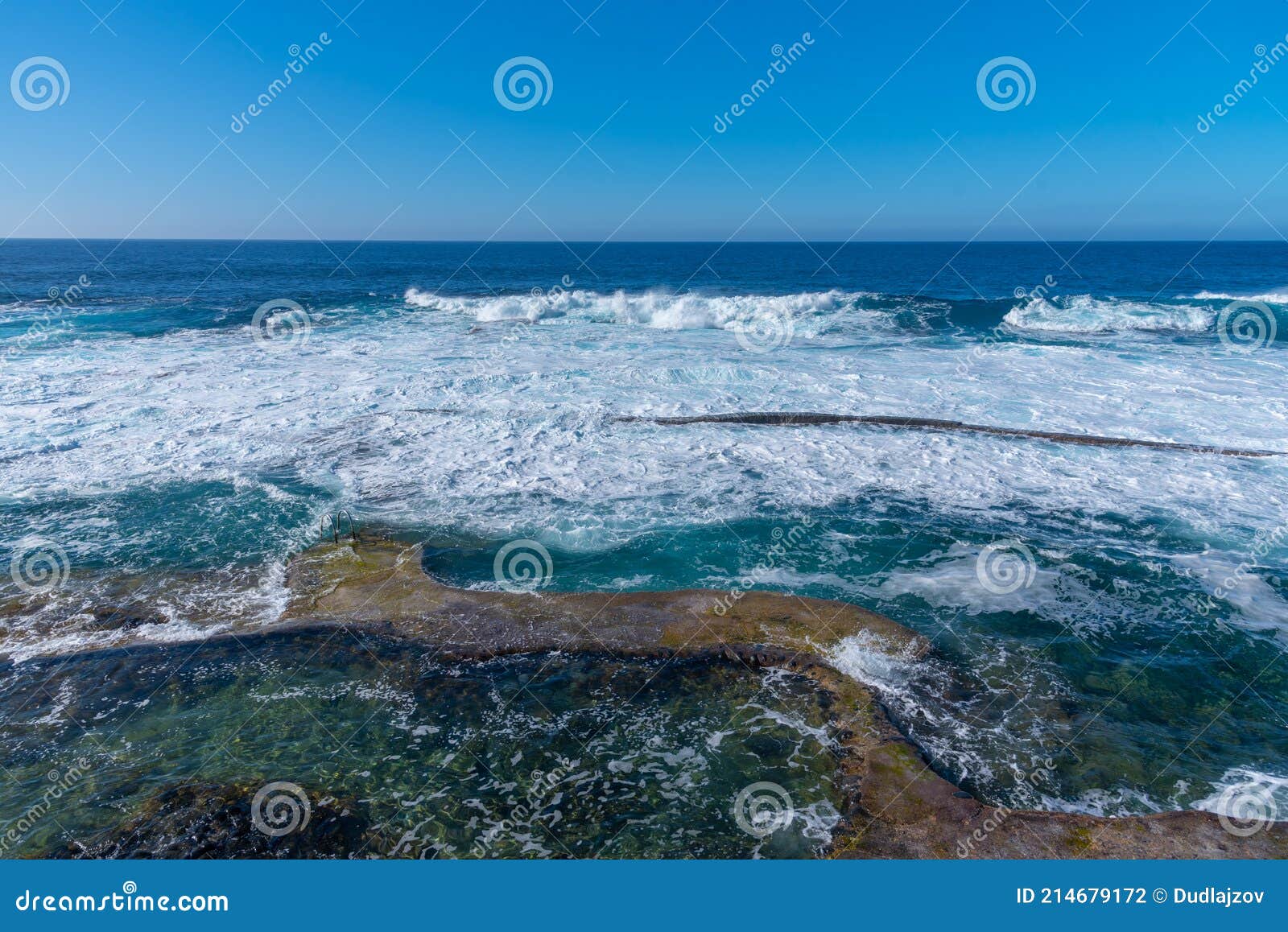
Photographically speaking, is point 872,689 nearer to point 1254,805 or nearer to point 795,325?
point 1254,805

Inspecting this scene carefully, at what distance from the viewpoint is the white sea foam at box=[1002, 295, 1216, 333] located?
2867cm

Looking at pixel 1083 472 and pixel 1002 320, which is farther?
pixel 1002 320

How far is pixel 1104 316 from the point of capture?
3038 centimetres

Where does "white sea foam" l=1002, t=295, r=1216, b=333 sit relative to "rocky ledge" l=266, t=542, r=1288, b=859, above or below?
above

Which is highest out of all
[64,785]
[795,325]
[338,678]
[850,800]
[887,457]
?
Answer: [795,325]

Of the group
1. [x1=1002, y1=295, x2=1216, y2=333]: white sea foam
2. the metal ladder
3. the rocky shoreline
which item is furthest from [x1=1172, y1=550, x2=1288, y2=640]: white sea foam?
[x1=1002, y1=295, x2=1216, y2=333]: white sea foam

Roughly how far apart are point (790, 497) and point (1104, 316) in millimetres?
27115

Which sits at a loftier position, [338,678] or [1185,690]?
[1185,690]

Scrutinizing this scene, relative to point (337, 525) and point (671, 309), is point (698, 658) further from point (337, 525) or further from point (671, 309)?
point (671, 309)

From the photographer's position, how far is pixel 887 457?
12.9 m

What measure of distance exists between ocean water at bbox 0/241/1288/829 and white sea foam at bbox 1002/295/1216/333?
2.60 m

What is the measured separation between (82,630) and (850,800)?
316 inches

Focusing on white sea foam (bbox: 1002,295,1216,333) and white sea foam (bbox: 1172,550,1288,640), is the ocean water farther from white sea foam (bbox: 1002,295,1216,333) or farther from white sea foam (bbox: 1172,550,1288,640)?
white sea foam (bbox: 1002,295,1216,333)

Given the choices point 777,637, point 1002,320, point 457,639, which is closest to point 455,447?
point 457,639
